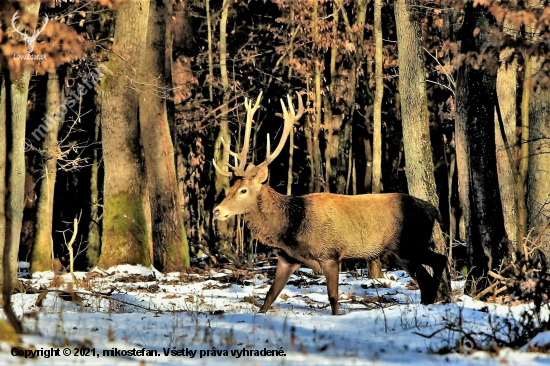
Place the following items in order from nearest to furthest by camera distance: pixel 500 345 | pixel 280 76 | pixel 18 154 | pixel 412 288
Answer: pixel 500 345
pixel 18 154
pixel 412 288
pixel 280 76

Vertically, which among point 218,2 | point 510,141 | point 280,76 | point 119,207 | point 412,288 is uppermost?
point 218,2

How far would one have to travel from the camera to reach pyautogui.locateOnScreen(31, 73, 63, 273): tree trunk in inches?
777

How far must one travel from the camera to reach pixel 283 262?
10492mm

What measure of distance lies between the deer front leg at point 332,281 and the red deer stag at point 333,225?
0.07 feet

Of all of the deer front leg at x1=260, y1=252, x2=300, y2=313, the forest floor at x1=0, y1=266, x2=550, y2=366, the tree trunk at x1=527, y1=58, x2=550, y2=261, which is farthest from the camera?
the tree trunk at x1=527, y1=58, x2=550, y2=261

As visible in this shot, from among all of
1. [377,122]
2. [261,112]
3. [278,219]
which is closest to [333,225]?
[278,219]

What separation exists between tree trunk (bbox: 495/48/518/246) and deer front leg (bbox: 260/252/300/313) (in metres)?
5.89

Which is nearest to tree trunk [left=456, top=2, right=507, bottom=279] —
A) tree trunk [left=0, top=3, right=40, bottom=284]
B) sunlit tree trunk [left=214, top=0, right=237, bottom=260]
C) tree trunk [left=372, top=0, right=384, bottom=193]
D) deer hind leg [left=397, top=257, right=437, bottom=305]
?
deer hind leg [left=397, top=257, right=437, bottom=305]

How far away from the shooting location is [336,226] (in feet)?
35.0

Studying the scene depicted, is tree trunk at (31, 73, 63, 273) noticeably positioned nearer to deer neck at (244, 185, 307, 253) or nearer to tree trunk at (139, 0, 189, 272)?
tree trunk at (139, 0, 189, 272)

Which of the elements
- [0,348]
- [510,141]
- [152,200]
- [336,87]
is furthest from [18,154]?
[336,87]

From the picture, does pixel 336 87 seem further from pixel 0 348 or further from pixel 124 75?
pixel 0 348

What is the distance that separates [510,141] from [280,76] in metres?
13.0

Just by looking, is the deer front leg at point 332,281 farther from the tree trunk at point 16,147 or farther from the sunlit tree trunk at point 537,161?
the sunlit tree trunk at point 537,161
